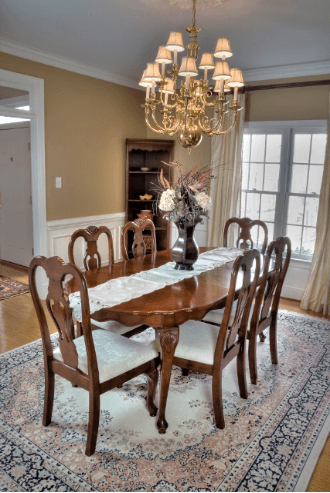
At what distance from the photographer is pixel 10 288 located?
5012mm

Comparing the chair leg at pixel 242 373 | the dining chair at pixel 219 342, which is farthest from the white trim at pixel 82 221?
the chair leg at pixel 242 373

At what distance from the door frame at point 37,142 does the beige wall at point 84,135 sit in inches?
2.9

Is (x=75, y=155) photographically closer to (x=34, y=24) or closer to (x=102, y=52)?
(x=102, y=52)

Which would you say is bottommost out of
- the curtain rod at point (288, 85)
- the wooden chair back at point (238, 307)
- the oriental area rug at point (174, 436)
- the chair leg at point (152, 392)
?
the oriental area rug at point (174, 436)

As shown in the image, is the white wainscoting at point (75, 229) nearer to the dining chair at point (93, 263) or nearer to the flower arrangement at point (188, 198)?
the dining chair at point (93, 263)

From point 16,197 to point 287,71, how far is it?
403 centimetres

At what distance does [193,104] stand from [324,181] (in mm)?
2046

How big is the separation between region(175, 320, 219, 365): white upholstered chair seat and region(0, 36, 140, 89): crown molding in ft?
10.3

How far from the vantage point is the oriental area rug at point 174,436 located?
6.56ft

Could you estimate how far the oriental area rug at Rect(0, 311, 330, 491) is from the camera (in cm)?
200

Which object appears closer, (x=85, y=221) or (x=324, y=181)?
(x=324, y=181)

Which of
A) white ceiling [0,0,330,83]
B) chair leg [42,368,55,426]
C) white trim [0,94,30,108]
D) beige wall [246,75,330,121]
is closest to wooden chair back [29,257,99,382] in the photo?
chair leg [42,368,55,426]

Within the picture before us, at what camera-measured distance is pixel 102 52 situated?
410cm

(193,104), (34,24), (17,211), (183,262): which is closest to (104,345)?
(183,262)
